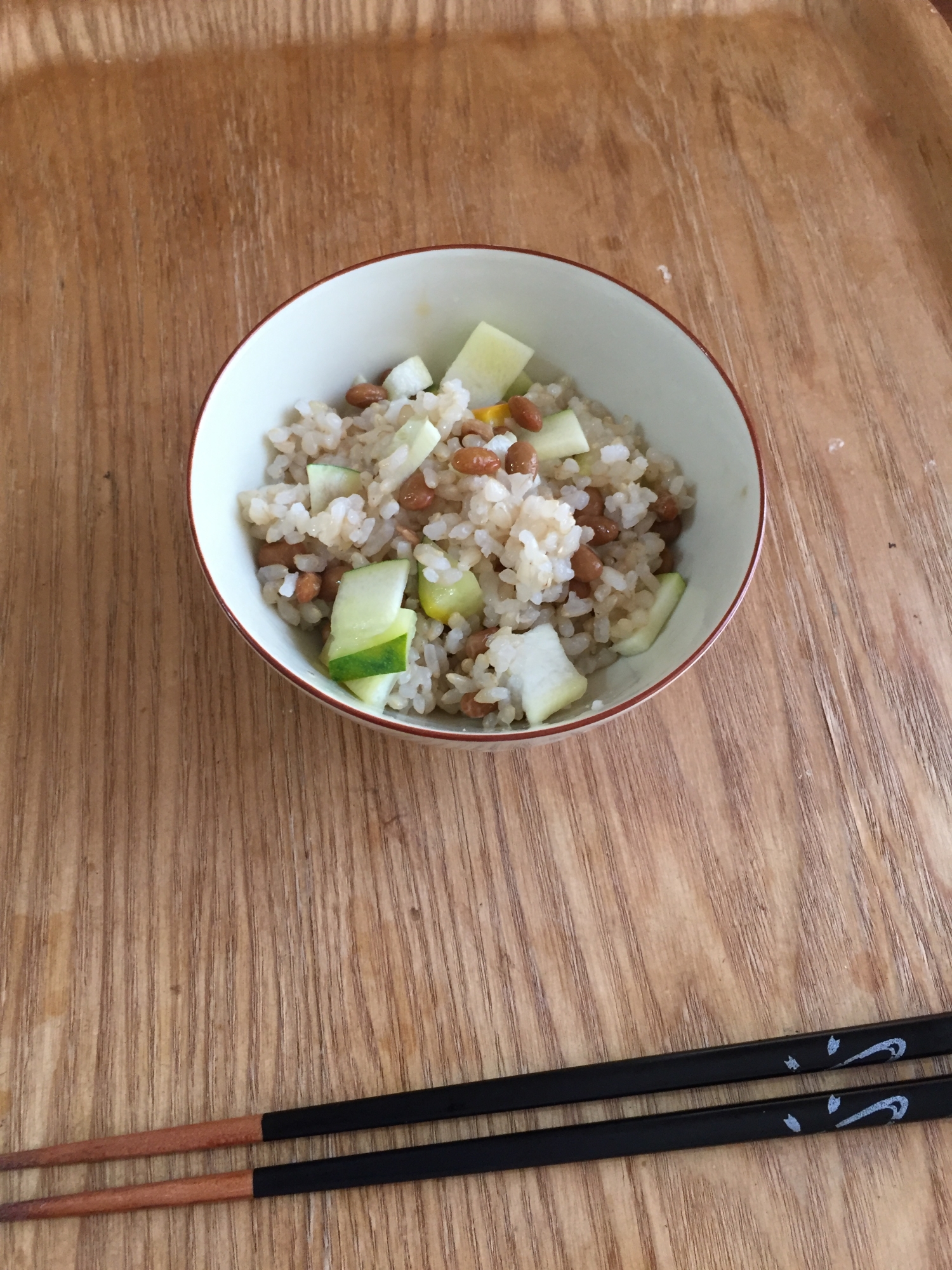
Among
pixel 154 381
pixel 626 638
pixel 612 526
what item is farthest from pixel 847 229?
pixel 154 381

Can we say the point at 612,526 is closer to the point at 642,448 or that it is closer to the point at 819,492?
the point at 642,448

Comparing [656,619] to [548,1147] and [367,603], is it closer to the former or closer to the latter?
[367,603]

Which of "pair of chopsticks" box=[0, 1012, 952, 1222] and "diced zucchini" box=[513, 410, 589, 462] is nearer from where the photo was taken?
"pair of chopsticks" box=[0, 1012, 952, 1222]

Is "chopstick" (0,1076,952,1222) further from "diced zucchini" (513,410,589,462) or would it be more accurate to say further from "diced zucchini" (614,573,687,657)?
"diced zucchini" (513,410,589,462)

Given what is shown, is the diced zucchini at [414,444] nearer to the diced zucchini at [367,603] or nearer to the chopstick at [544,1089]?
the diced zucchini at [367,603]

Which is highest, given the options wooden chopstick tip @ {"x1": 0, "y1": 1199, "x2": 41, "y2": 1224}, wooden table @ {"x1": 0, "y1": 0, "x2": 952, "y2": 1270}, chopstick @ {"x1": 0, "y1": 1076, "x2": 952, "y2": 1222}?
wooden table @ {"x1": 0, "y1": 0, "x2": 952, "y2": 1270}

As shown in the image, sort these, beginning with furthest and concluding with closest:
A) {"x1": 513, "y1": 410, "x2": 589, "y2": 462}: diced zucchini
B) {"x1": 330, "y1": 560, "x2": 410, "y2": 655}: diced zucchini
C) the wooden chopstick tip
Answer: {"x1": 513, "y1": 410, "x2": 589, "y2": 462}: diced zucchini < {"x1": 330, "y1": 560, "x2": 410, "y2": 655}: diced zucchini < the wooden chopstick tip

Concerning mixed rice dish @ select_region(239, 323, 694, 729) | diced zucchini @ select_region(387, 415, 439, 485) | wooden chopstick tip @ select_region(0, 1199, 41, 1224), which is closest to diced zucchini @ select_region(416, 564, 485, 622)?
mixed rice dish @ select_region(239, 323, 694, 729)
